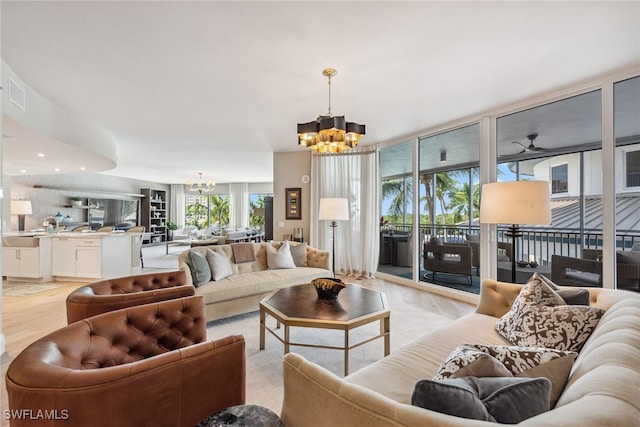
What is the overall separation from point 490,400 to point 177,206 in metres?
13.6

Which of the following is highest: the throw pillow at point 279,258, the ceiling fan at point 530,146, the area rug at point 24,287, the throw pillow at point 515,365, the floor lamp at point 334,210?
the ceiling fan at point 530,146

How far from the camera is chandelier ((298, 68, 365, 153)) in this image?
269cm

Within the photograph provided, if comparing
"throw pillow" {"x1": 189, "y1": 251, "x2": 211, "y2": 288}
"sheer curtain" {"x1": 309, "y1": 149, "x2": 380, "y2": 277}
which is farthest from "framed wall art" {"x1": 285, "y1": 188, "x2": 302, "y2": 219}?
"throw pillow" {"x1": 189, "y1": 251, "x2": 211, "y2": 288}

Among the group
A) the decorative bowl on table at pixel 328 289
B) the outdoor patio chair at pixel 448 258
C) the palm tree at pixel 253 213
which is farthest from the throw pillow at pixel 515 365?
the palm tree at pixel 253 213

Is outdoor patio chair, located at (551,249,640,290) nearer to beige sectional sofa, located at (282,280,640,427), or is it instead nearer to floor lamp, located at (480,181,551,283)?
floor lamp, located at (480,181,551,283)

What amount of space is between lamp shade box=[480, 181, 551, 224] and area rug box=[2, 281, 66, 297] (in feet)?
21.6

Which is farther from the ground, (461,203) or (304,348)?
Result: (461,203)

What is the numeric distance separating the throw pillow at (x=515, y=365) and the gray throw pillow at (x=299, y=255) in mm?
3452

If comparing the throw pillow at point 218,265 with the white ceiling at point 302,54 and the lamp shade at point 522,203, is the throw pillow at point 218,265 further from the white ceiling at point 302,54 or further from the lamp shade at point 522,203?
the lamp shade at point 522,203

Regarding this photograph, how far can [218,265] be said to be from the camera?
3.62m

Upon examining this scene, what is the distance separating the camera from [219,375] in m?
1.32

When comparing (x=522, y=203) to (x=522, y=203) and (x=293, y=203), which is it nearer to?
(x=522, y=203)

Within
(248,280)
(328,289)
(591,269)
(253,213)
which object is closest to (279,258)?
(248,280)

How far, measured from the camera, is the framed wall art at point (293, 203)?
6.01 meters
